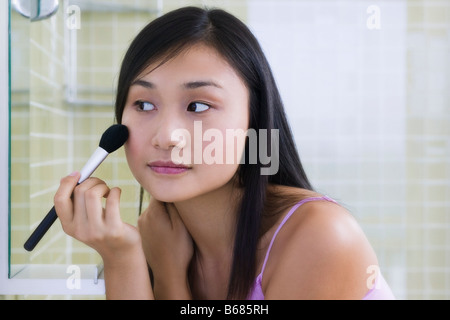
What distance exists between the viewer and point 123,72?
1.96 feet

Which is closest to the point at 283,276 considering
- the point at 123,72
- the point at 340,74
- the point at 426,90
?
the point at 123,72

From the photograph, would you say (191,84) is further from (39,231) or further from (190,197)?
(39,231)

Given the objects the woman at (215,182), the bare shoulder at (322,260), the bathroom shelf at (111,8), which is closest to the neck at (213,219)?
the woman at (215,182)

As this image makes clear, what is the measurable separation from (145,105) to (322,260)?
0.27 metres

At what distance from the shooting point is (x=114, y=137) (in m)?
0.54

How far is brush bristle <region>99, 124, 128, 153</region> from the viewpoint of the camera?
1.76 feet

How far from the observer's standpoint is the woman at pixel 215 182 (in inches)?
20.2

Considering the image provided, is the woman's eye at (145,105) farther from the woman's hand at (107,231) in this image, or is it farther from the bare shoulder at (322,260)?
the bare shoulder at (322,260)

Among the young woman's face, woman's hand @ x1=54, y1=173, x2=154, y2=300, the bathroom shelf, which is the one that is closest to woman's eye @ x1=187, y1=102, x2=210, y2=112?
the young woman's face

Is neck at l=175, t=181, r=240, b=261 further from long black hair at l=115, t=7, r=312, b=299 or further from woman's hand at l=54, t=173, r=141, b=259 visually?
woman's hand at l=54, t=173, r=141, b=259

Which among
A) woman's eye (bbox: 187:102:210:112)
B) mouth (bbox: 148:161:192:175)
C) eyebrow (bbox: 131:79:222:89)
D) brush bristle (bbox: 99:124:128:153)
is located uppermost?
eyebrow (bbox: 131:79:222:89)

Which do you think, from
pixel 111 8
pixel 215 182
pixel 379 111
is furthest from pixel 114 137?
pixel 379 111

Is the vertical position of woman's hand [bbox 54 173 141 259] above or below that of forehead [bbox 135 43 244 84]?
below

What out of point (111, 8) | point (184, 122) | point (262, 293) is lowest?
point (262, 293)
